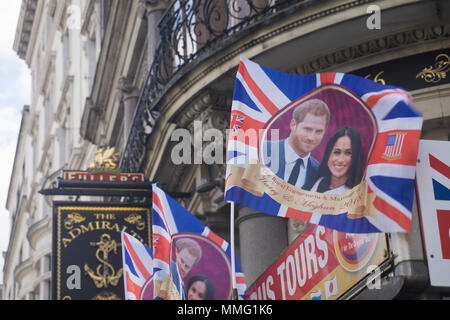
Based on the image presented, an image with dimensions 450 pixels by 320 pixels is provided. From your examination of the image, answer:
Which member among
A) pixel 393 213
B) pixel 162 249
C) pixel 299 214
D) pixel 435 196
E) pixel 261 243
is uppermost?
pixel 261 243

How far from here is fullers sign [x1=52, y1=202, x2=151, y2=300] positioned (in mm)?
14598

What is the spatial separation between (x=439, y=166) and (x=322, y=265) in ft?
6.01

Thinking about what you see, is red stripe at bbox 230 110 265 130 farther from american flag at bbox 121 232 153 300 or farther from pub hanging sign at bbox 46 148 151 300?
pub hanging sign at bbox 46 148 151 300

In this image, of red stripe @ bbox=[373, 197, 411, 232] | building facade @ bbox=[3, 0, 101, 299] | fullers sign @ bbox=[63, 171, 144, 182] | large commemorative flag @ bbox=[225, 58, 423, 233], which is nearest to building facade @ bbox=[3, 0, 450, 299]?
fullers sign @ bbox=[63, 171, 144, 182]

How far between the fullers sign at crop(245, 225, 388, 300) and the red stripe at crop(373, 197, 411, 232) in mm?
584

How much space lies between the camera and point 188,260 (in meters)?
10.5

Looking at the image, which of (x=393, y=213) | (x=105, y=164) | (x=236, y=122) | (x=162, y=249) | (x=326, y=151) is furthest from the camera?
(x=105, y=164)

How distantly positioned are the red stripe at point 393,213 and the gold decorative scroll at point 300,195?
0.06 meters

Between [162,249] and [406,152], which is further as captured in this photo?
[162,249]

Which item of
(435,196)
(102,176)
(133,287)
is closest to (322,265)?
(435,196)

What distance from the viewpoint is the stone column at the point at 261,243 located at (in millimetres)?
11336

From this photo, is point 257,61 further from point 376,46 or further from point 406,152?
point 406,152

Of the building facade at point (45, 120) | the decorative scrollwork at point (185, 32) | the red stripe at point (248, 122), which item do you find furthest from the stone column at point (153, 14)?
the building facade at point (45, 120)
